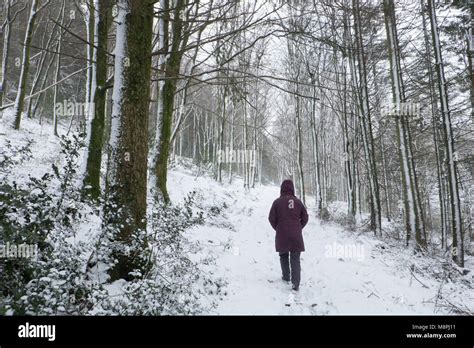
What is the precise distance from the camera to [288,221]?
5.66 metres

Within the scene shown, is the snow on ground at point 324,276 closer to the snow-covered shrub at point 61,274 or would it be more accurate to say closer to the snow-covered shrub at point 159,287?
the snow-covered shrub at point 159,287

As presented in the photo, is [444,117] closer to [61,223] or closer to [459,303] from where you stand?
[459,303]

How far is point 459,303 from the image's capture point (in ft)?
18.1

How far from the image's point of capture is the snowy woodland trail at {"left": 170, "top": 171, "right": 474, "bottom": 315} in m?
4.64

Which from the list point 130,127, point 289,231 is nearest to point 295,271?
point 289,231

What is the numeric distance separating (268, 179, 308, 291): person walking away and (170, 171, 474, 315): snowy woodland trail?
1.10ft

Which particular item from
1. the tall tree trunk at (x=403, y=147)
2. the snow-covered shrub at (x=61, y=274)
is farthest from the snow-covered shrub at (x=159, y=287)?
the tall tree trunk at (x=403, y=147)

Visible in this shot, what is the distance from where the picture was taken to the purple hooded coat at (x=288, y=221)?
5.47 m

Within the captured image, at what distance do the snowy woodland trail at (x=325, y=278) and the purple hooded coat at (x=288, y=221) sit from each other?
82 cm

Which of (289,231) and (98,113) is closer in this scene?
(289,231)

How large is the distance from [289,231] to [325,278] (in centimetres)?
159

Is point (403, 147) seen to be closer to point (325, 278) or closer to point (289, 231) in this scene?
point (325, 278)
